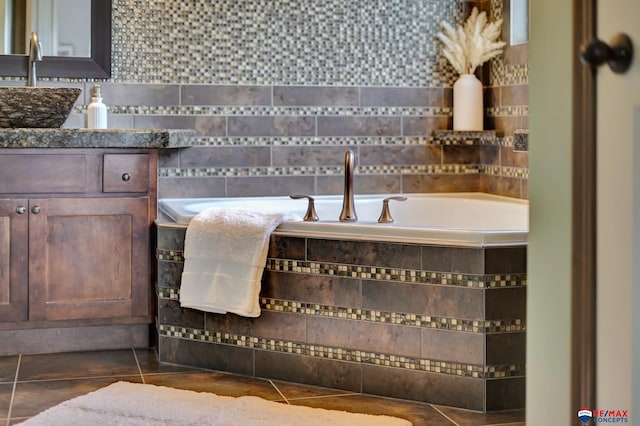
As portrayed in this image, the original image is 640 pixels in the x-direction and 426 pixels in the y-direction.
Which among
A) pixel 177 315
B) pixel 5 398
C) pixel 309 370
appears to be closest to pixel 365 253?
pixel 309 370

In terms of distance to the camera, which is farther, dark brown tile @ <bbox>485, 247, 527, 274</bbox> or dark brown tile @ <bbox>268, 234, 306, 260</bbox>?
dark brown tile @ <bbox>268, 234, 306, 260</bbox>

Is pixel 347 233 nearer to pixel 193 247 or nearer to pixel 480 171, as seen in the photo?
pixel 193 247

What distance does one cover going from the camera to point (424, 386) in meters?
2.90

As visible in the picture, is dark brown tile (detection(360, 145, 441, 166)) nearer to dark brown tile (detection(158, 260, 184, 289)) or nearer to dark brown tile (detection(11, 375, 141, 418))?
dark brown tile (detection(158, 260, 184, 289))

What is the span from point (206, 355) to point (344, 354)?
0.61 m

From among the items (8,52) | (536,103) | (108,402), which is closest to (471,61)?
(8,52)

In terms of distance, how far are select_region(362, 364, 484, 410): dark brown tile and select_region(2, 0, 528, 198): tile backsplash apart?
1.54 metres

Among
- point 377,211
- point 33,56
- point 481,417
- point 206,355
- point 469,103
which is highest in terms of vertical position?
point 33,56

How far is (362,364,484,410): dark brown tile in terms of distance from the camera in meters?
2.82

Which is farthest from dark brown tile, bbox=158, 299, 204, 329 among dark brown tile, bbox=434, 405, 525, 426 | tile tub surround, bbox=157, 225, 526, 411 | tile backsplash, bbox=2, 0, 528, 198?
dark brown tile, bbox=434, 405, 525, 426

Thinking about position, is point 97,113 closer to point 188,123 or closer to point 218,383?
point 188,123

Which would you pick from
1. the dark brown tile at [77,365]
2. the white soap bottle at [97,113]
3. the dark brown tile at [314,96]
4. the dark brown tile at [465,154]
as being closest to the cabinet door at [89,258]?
the dark brown tile at [77,365]

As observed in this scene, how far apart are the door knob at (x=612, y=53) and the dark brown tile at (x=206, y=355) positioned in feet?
8.07

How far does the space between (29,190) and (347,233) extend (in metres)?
1.38
